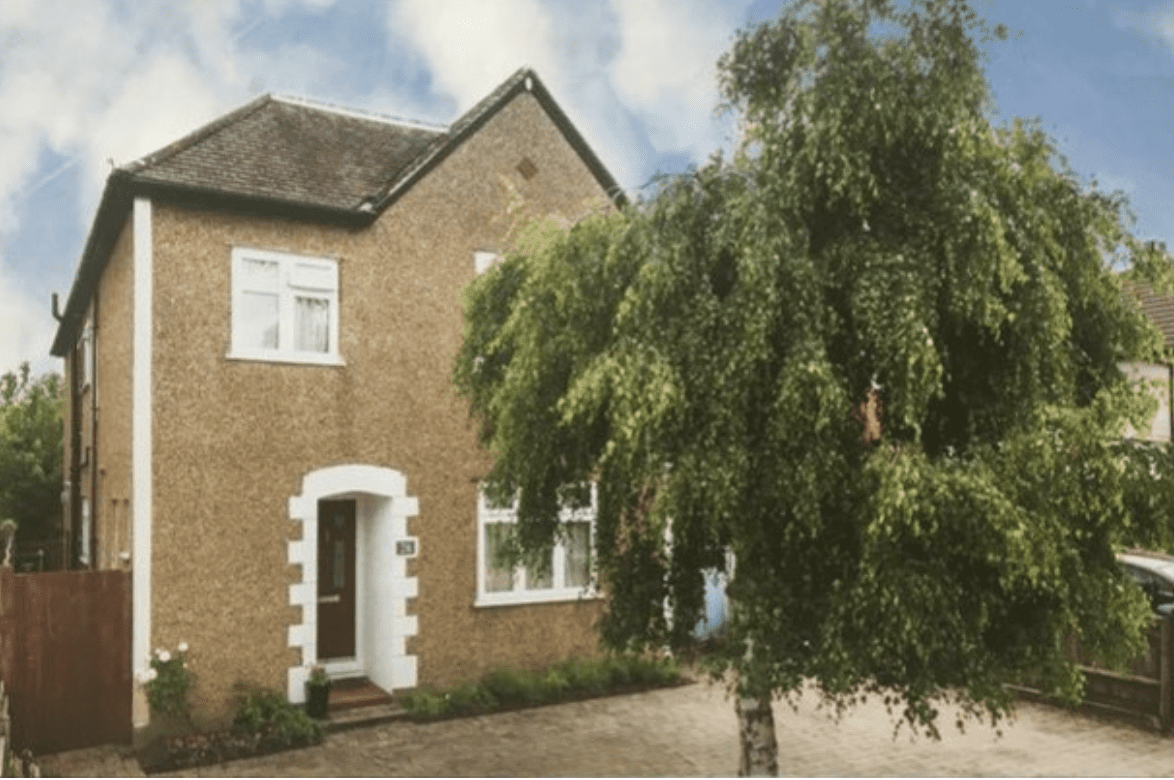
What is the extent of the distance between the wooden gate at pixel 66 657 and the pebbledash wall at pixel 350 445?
45cm

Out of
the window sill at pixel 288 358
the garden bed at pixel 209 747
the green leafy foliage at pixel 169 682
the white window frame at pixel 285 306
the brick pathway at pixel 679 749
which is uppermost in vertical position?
the white window frame at pixel 285 306

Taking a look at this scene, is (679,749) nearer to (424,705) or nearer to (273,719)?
(424,705)

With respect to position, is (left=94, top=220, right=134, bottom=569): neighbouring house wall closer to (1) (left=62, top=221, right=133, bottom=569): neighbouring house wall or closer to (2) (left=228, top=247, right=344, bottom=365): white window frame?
(1) (left=62, top=221, right=133, bottom=569): neighbouring house wall

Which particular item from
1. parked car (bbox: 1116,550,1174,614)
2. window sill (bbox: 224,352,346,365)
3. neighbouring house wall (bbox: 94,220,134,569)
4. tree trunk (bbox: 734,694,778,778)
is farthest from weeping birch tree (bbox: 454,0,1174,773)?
parked car (bbox: 1116,550,1174,614)

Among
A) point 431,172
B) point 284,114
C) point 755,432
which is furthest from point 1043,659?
point 284,114

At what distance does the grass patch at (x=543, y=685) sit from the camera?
43.6 feet

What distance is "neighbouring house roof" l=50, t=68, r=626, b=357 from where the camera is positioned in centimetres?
1268

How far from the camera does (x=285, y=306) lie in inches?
523

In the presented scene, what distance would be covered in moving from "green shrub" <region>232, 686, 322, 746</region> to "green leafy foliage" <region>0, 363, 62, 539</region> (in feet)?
53.0

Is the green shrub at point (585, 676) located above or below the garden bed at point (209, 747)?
above

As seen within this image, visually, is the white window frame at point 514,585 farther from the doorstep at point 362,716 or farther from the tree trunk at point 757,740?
the tree trunk at point 757,740

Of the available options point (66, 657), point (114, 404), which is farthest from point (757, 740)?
point (114, 404)

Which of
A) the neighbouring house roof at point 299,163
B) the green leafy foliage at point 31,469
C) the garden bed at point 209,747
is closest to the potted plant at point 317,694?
the garden bed at point 209,747

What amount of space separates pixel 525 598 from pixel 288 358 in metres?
4.68
